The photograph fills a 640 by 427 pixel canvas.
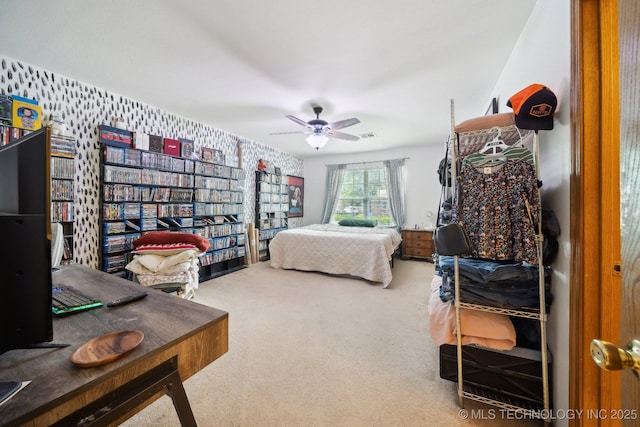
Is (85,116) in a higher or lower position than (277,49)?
lower

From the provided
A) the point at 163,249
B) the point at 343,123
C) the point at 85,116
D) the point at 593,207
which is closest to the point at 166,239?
the point at 163,249

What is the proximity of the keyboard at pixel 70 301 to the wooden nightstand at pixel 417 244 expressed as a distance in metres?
5.12

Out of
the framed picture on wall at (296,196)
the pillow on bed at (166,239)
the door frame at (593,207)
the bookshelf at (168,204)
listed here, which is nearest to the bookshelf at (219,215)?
the bookshelf at (168,204)

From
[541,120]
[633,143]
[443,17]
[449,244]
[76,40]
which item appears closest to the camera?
[633,143]

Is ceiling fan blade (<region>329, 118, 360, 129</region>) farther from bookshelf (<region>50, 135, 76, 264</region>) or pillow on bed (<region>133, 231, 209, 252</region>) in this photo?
bookshelf (<region>50, 135, 76, 264</region>)

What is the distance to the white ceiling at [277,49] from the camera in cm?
165

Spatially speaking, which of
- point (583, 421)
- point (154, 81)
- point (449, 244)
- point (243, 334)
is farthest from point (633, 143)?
point (154, 81)

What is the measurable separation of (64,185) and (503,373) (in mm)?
4026

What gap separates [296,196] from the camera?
6367 mm

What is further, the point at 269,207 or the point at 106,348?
the point at 269,207

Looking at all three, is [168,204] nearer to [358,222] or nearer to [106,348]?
[106,348]

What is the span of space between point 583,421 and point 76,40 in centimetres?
388

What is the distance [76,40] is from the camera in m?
1.98

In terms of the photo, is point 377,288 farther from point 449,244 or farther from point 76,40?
point 76,40
